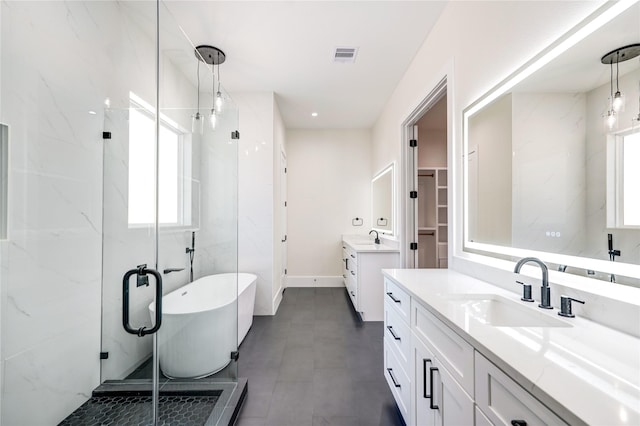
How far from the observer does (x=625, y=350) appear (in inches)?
30.3

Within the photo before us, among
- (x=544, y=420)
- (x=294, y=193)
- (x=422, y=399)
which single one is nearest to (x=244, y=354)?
(x=422, y=399)

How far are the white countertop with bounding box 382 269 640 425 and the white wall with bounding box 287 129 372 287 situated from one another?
397cm

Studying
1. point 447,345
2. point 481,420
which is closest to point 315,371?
point 447,345

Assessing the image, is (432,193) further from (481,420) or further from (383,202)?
(481,420)

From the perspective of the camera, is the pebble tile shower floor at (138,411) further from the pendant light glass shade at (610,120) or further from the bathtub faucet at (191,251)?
the pendant light glass shade at (610,120)

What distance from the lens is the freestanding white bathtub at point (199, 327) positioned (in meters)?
1.75

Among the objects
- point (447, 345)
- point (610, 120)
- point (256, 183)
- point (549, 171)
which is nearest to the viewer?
point (610, 120)

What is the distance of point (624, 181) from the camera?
92 centimetres

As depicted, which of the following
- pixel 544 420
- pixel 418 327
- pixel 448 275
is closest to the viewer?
pixel 544 420

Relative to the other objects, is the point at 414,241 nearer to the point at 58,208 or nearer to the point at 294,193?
the point at 294,193

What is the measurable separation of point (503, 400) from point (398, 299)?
0.94 meters

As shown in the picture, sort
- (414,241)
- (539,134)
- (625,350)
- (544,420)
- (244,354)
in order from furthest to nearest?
(414,241) → (244,354) → (539,134) → (625,350) → (544,420)

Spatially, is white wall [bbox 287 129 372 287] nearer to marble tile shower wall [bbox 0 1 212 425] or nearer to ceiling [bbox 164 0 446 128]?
ceiling [bbox 164 0 446 128]

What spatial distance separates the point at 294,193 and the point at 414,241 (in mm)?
2665
